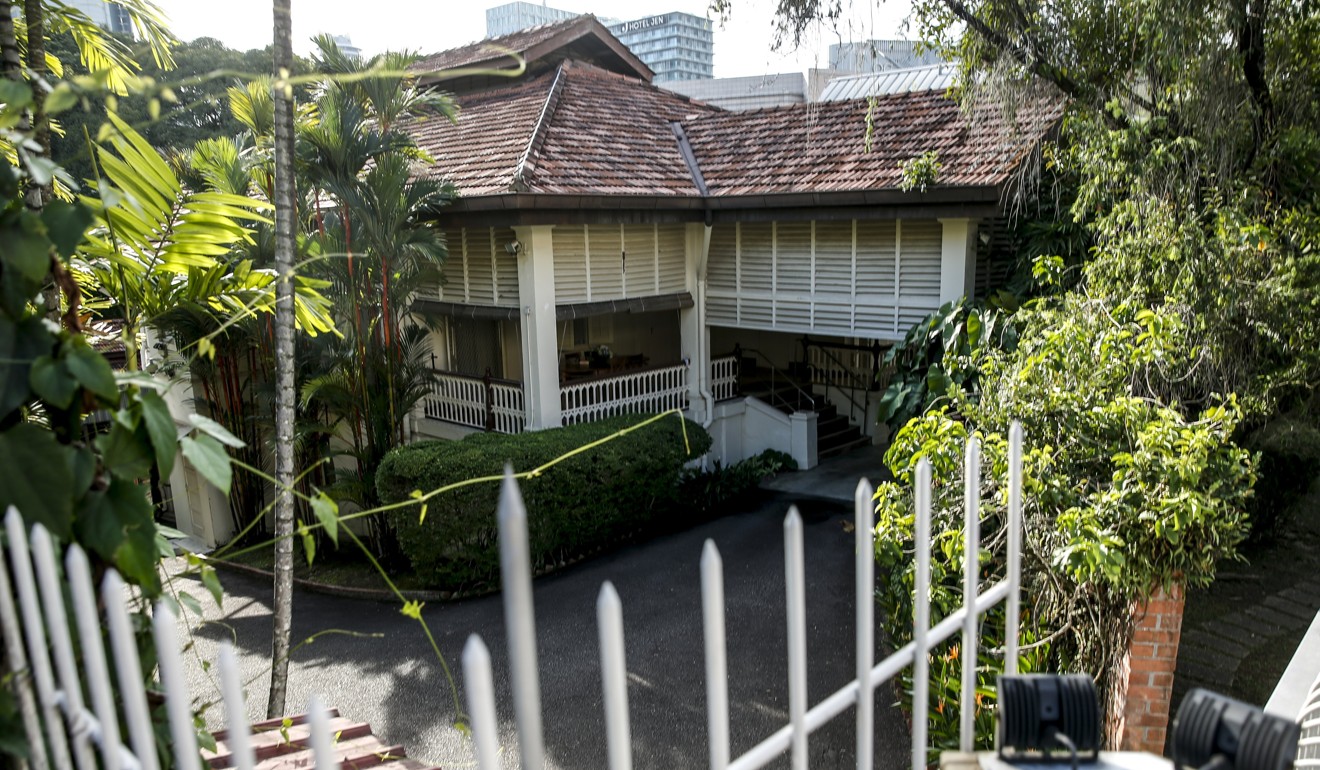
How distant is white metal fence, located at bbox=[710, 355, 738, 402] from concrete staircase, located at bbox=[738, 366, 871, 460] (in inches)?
26.5

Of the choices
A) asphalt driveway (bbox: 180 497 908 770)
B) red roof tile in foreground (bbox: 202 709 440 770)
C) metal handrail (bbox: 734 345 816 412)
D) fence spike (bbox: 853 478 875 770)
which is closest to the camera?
fence spike (bbox: 853 478 875 770)

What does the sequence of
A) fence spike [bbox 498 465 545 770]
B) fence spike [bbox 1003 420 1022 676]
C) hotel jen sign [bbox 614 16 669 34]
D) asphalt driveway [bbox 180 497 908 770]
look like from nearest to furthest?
fence spike [bbox 498 465 545 770] < fence spike [bbox 1003 420 1022 676] < asphalt driveway [bbox 180 497 908 770] < hotel jen sign [bbox 614 16 669 34]

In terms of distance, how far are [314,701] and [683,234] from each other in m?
12.3

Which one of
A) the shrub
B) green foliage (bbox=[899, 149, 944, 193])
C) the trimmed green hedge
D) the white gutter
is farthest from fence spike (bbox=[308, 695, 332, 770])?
the white gutter

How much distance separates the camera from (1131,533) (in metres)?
4.17

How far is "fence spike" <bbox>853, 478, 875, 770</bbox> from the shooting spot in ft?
5.67

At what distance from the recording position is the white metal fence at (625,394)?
39.4ft

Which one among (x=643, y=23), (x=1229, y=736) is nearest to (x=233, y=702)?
(x=1229, y=736)

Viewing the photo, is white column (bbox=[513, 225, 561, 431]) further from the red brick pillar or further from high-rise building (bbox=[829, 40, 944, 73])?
the red brick pillar

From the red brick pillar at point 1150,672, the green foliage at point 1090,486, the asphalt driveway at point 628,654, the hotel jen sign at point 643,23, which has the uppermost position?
the hotel jen sign at point 643,23

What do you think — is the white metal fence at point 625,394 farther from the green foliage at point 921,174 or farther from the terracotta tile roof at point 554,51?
the terracotta tile roof at point 554,51

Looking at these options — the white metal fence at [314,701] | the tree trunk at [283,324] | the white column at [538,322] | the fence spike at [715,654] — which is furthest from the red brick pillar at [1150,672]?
the white column at [538,322]

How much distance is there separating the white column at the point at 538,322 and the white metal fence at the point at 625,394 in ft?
1.23

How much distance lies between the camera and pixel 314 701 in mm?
1179
